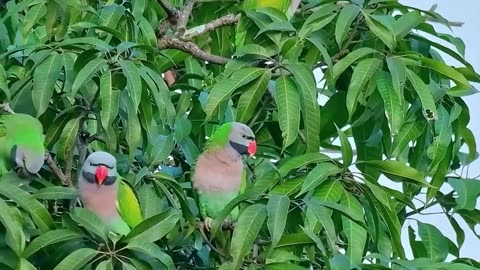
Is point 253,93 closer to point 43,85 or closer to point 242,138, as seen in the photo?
point 242,138

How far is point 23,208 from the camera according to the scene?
1402 millimetres

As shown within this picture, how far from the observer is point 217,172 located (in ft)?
5.73

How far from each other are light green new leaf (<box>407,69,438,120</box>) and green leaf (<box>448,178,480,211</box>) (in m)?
0.16

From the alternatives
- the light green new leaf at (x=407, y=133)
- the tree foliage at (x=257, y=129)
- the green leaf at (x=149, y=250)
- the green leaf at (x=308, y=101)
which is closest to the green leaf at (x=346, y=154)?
the tree foliage at (x=257, y=129)

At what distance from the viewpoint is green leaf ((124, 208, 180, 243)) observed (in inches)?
53.8

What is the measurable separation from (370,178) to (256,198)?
7.1 inches

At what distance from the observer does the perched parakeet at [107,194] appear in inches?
60.6

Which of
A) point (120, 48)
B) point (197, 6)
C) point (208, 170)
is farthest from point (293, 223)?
point (197, 6)

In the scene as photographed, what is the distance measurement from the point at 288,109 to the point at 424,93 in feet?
0.76

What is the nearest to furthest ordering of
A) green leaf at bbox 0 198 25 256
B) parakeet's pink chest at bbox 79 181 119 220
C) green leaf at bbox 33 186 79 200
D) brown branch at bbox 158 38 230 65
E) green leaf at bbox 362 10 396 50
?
green leaf at bbox 0 198 25 256, green leaf at bbox 33 186 79 200, parakeet's pink chest at bbox 79 181 119 220, green leaf at bbox 362 10 396 50, brown branch at bbox 158 38 230 65

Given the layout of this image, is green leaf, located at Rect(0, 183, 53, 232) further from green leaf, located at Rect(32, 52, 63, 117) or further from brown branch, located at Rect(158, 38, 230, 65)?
brown branch, located at Rect(158, 38, 230, 65)

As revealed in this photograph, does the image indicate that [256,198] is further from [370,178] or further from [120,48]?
[120,48]

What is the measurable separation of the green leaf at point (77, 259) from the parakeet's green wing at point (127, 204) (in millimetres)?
236

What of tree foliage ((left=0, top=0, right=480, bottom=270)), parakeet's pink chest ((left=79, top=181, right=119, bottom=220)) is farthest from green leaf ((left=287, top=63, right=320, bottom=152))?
parakeet's pink chest ((left=79, top=181, right=119, bottom=220))
